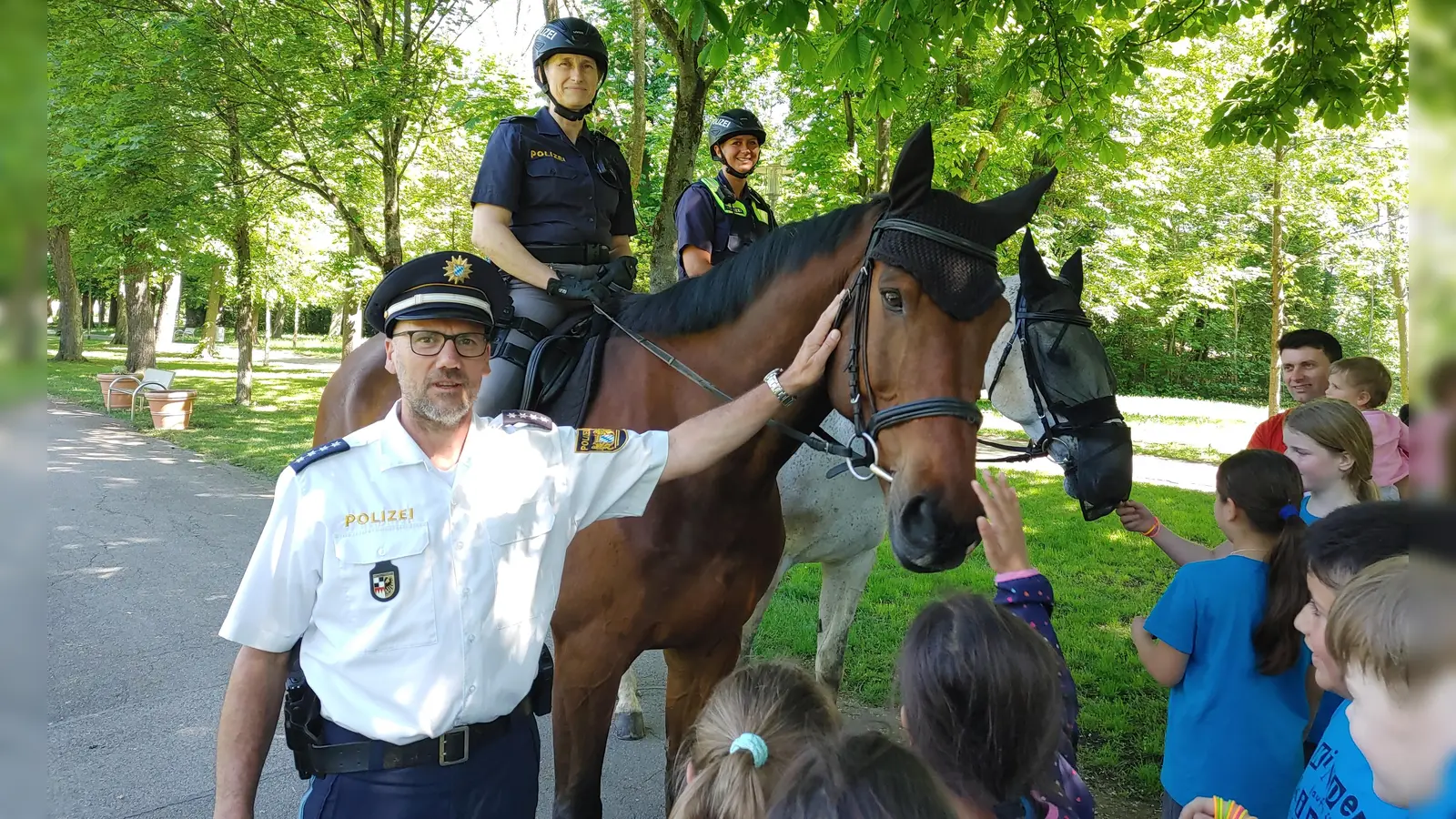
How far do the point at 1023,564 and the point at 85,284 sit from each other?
3529cm

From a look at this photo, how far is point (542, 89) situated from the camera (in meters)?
3.80

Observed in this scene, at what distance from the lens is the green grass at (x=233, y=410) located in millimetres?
12930

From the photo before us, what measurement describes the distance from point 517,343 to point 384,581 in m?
1.44

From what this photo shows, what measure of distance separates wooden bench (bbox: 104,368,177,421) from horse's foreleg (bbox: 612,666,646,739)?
1460 centimetres

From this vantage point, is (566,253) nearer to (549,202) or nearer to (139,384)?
(549,202)

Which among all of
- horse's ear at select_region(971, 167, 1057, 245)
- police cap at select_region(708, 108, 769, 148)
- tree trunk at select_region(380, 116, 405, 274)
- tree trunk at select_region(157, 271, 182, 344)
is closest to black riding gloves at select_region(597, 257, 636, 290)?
horse's ear at select_region(971, 167, 1057, 245)

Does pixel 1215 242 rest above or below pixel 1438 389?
above

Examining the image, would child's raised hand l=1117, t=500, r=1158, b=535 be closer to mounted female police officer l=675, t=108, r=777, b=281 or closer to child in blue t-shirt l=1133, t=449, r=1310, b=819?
child in blue t-shirt l=1133, t=449, r=1310, b=819

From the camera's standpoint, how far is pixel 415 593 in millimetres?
2133

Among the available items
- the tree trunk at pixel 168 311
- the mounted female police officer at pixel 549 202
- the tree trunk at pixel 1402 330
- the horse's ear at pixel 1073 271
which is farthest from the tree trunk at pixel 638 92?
the tree trunk at pixel 168 311

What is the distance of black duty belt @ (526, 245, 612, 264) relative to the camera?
3646mm

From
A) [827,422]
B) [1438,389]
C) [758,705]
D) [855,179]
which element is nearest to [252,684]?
[758,705]

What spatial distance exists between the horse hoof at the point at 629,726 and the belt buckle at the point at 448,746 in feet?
9.06

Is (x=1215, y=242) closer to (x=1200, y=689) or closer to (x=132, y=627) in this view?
(x=1200, y=689)
